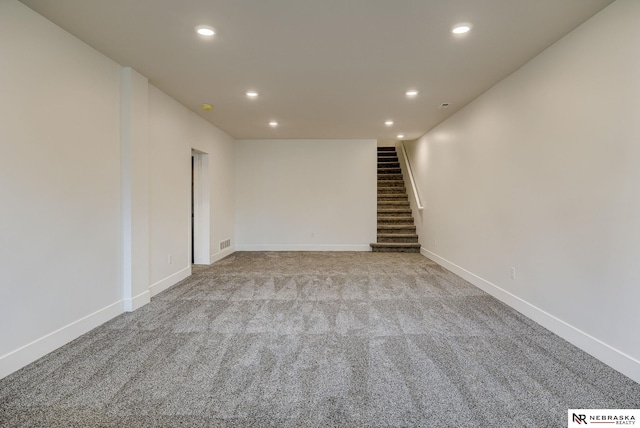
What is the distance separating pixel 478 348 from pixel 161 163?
4.08 m

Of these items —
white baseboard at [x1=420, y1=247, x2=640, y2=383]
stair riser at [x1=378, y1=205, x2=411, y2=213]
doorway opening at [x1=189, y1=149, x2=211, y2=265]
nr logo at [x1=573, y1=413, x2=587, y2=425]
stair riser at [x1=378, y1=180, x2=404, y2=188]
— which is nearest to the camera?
nr logo at [x1=573, y1=413, x2=587, y2=425]

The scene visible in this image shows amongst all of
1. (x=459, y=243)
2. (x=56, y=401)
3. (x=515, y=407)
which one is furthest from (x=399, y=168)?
(x=56, y=401)

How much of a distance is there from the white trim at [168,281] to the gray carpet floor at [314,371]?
349mm

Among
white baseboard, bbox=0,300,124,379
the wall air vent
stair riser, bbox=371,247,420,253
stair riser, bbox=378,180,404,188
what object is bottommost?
white baseboard, bbox=0,300,124,379

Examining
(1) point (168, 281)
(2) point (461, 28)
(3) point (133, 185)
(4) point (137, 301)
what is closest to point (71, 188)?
(3) point (133, 185)

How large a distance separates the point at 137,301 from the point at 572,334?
13.8 feet

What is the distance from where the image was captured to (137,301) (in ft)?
11.6

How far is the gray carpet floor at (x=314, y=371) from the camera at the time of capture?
1.78 m

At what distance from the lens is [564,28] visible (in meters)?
2.63

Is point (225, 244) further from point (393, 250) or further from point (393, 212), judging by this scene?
point (393, 212)

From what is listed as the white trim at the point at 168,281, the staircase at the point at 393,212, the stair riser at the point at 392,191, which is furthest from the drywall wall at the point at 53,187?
the stair riser at the point at 392,191

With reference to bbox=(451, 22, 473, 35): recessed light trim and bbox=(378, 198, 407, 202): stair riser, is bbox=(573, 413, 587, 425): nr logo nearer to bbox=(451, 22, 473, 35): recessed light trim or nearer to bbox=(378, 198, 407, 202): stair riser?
bbox=(451, 22, 473, 35): recessed light trim

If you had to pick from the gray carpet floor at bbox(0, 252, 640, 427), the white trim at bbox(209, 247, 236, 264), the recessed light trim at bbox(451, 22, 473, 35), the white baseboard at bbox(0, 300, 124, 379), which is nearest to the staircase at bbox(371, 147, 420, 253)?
the white trim at bbox(209, 247, 236, 264)

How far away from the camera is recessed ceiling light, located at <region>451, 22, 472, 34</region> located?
258 cm
